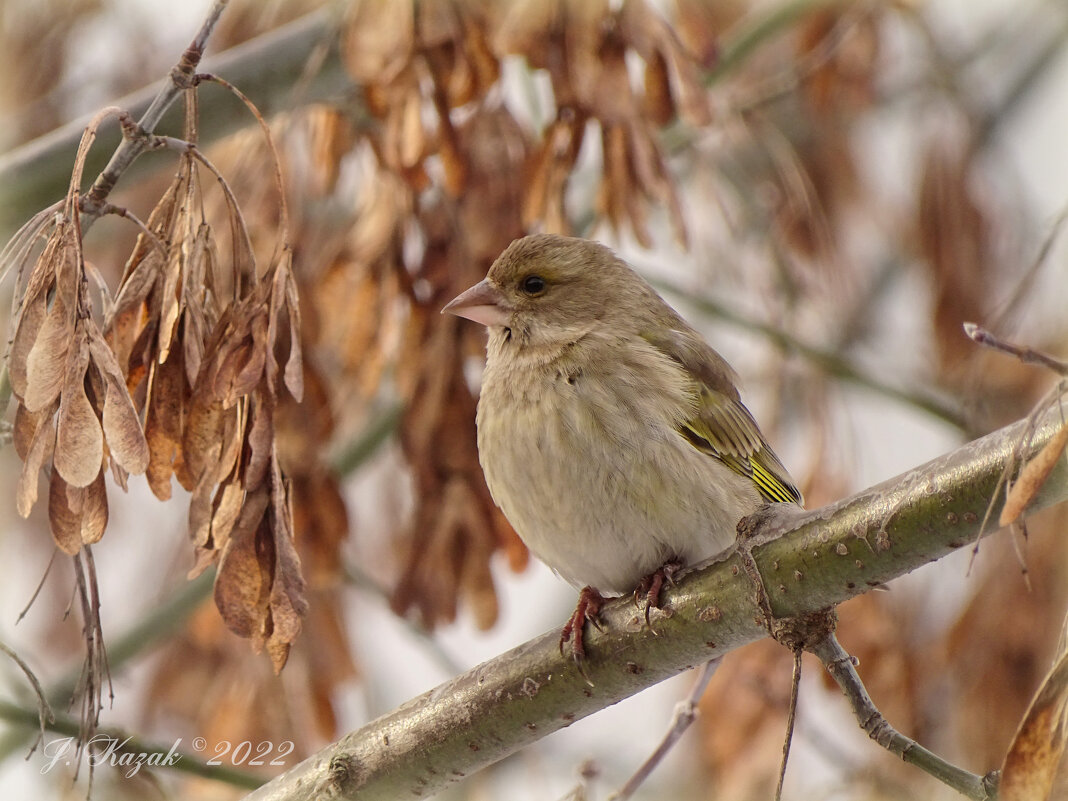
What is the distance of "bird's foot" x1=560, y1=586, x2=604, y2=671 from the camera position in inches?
121

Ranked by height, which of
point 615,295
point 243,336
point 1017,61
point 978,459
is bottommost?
point 978,459

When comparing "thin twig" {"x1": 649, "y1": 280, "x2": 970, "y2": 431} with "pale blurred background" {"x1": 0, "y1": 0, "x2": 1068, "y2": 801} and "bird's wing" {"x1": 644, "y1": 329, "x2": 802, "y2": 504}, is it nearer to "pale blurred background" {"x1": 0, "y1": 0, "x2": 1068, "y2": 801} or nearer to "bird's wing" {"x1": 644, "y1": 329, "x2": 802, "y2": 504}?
"pale blurred background" {"x1": 0, "y1": 0, "x2": 1068, "y2": 801}

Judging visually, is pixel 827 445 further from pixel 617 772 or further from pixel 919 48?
pixel 617 772

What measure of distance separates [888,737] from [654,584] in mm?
724

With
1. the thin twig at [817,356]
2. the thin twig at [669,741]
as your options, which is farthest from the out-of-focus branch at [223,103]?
the thin twig at [669,741]

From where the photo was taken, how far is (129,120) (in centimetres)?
248

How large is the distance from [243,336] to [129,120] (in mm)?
472

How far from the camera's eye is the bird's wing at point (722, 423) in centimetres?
388

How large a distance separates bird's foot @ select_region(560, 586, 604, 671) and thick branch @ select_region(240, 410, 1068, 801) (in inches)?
1.0

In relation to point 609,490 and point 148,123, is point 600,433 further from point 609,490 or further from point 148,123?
point 148,123

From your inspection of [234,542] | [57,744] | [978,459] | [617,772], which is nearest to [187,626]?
[57,744]

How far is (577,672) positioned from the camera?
304 centimetres

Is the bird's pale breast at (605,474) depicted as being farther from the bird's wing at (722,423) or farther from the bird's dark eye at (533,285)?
the bird's dark eye at (533,285)

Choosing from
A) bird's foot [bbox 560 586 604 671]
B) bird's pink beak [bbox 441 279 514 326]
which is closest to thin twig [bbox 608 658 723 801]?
bird's foot [bbox 560 586 604 671]
